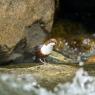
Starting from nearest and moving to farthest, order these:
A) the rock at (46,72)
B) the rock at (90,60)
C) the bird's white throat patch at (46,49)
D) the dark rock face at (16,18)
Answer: the rock at (46,72) < the dark rock face at (16,18) < the bird's white throat patch at (46,49) < the rock at (90,60)

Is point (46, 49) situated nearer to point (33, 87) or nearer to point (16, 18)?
point (16, 18)

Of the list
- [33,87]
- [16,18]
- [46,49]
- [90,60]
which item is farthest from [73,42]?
[33,87]

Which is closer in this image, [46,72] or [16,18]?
[46,72]

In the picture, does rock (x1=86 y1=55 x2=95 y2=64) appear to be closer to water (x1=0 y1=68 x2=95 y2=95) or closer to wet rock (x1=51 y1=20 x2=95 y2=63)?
wet rock (x1=51 y1=20 x2=95 y2=63)

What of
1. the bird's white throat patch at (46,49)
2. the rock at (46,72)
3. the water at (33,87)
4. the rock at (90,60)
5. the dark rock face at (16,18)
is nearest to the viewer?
the water at (33,87)

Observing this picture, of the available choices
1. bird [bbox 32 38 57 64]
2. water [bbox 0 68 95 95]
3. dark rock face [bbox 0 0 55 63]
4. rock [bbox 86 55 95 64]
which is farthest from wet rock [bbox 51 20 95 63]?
water [bbox 0 68 95 95]

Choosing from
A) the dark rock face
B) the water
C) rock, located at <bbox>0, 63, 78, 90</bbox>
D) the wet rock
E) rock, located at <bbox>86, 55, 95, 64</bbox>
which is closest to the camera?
the water

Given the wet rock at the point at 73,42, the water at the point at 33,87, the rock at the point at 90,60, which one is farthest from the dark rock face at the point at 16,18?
the wet rock at the point at 73,42

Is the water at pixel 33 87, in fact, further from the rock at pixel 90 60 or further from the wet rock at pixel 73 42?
the wet rock at pixel 73 42

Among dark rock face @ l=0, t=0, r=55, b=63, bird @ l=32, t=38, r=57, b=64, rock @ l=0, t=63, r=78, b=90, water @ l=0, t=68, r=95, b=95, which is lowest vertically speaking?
water @ l=0, t=68, r=95, b=95
